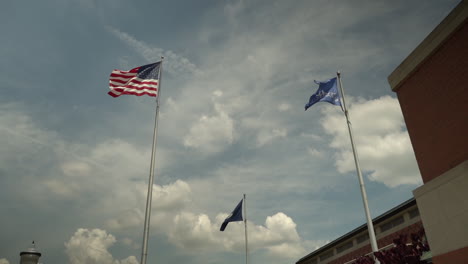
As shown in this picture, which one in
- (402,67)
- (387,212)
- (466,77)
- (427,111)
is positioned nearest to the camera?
(466,77)

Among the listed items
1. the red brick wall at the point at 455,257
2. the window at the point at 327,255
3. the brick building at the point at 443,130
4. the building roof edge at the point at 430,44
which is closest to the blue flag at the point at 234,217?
the building roof edge at the point at 430,44

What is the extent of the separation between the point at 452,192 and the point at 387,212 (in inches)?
1173

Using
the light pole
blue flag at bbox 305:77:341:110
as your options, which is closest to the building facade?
blue flag at bbox 305:77:341:110

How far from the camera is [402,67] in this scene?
39.1ft

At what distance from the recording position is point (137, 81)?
1906cm

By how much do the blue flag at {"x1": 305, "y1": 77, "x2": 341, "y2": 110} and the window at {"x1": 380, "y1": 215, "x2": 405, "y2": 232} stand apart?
71.5 ft

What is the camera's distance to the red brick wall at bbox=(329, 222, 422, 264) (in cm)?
3270

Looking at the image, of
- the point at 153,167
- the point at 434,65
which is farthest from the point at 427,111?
the point at 153,167

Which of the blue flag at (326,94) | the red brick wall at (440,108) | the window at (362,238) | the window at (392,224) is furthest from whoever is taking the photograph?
the window at (362,238)

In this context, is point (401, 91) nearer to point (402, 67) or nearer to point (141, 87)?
point (402, 67)

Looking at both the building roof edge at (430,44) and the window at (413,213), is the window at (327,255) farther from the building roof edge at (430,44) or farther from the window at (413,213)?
the building roof edge at (430,44)

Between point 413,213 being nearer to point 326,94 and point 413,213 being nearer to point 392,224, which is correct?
point 392,224

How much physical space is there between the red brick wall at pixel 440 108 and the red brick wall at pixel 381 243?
24.5 metres

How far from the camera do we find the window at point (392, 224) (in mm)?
35344
